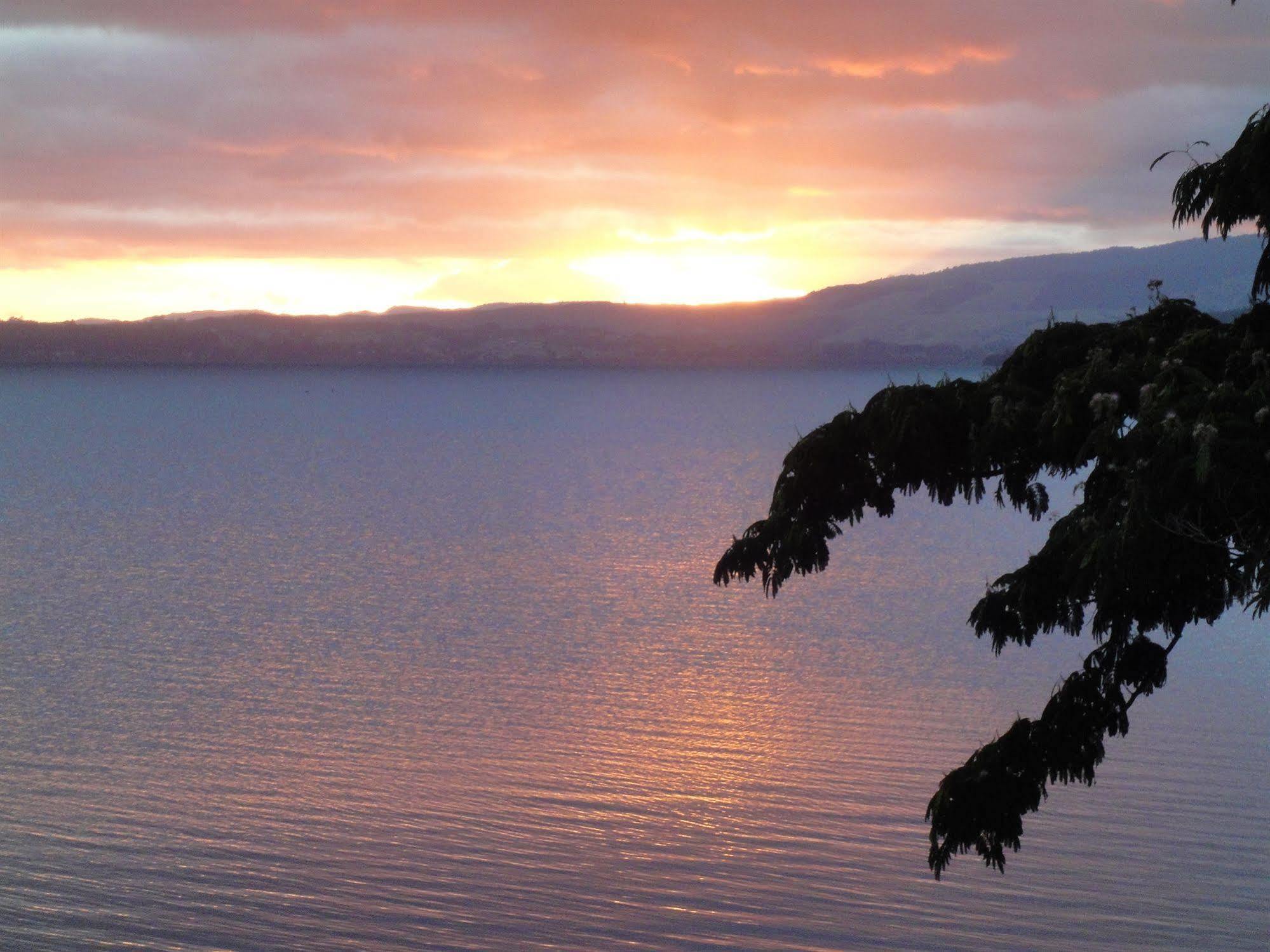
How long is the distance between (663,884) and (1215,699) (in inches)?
495

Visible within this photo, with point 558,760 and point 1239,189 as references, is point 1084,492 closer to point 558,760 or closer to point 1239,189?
point 1239,189

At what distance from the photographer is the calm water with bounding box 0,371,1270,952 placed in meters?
13.5

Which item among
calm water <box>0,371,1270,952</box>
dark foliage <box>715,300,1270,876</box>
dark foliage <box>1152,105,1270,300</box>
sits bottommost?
calm water <box>0,371,1270,952</box>

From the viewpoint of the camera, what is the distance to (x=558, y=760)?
18.9m

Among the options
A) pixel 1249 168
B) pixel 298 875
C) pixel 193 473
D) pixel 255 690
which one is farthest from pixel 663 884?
pixel 193 473

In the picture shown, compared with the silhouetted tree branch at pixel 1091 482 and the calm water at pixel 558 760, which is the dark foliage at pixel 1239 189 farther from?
the calm water at pixel 558 760

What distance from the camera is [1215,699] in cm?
2261

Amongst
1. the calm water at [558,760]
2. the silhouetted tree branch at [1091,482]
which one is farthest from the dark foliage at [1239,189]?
the calm water at [558,760]

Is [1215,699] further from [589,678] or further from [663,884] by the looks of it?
[663,884]

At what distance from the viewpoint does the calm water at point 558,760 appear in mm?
13484

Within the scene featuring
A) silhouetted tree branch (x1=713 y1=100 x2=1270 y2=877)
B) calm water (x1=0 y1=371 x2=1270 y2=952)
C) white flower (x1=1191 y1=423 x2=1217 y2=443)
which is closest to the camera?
white flower (x1=1191 y1=423 x2=1217 y2=443)

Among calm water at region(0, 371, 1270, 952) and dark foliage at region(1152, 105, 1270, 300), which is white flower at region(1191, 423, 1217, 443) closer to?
dark foliage at region(1152, 105, 1270, 300)

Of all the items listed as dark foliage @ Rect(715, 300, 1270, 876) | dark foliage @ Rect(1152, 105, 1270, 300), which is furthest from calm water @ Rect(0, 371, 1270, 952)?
dark foliage @ Rect(1152, 105, 1270, 300)

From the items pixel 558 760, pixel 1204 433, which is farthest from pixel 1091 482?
pixel 558 760
